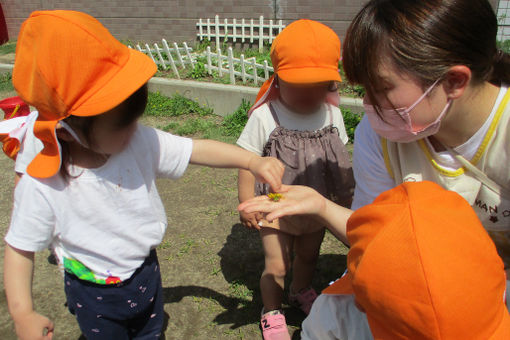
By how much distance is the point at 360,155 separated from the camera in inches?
70.9

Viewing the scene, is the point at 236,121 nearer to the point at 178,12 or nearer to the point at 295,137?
the point at 295,137

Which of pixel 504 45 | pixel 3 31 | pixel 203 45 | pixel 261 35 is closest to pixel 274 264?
pixel 504 45

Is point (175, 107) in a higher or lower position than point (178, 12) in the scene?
lower

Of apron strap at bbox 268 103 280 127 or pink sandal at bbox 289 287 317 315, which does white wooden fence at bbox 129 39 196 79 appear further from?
pink sandal at bbox 289 287 317 315

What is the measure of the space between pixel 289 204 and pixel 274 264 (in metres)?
0.67

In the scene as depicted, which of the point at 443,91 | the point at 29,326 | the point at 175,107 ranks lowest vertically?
the point at 175,107

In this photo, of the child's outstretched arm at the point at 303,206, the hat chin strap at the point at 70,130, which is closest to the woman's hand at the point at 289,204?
the child's outstretched arm at the point at 303,206

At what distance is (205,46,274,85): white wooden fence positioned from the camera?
547 cm

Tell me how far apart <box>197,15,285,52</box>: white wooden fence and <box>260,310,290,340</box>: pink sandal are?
6.01 metres

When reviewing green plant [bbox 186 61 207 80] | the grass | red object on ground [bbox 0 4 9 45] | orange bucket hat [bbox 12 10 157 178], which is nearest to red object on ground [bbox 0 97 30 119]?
orange bucket hat [bbox 12 10 157 178]

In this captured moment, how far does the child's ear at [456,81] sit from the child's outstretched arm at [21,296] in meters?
1.54

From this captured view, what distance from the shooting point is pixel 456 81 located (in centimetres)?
132

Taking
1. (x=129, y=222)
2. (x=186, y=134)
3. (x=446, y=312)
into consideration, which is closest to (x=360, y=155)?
(x=446, y=312)

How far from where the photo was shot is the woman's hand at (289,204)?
1553 mm
